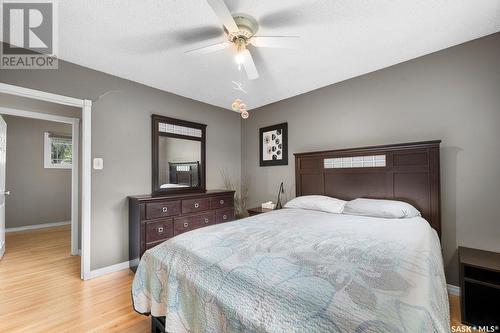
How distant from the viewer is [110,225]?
268 centimetres

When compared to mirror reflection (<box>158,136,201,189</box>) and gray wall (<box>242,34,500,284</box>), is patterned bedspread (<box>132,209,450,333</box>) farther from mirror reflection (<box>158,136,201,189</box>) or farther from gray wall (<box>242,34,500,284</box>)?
mirror reflection (<box>158,136,201,189</box>)

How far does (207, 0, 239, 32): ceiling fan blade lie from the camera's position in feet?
4.42

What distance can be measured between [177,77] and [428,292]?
10.1ft

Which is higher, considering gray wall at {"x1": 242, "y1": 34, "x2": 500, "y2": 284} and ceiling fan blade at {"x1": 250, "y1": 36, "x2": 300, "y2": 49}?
ceiling fan blade at {"x1": 250, "y1": 36, "x2": 300, "y2": 49}

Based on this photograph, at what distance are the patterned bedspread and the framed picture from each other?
6.46ft

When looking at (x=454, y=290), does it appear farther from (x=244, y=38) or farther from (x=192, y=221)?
(x=244, y=38)

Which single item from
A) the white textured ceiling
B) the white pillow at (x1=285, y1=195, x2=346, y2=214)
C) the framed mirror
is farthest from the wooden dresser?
the white textured ceiling

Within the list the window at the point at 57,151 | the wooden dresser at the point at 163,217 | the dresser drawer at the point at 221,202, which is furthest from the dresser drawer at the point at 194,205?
the window at the point at 57,151

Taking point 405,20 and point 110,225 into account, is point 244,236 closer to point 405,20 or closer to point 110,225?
point 110,225

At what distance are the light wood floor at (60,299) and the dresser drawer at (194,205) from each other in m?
1.00

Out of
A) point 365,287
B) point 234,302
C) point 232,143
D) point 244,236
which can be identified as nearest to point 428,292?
point 365,287

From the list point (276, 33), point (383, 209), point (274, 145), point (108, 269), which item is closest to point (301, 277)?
point (383, 209)

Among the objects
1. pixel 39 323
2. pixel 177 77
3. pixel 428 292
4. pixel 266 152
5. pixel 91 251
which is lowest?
pixel 39 323

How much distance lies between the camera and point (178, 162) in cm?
335
